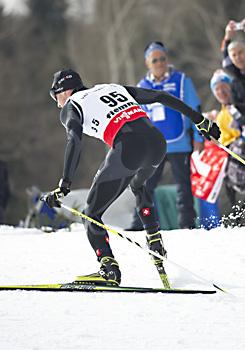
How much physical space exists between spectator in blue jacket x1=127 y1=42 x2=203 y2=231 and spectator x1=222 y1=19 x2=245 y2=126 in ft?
1.56

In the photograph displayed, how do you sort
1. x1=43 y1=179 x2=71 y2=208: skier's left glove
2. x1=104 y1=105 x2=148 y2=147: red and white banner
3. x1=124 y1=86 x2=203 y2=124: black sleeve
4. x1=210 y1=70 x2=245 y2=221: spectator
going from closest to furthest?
1. x1=43 y1=179 x2=71 y2=208: skier's left glove
2. x1=104 y1=105 x2=148 y2=147: red and white banner
3. x1=124 y1=86 x2=203 y2=124: black sleeve
4. x1=210 y1=70 x2=245 y2=221: spectator

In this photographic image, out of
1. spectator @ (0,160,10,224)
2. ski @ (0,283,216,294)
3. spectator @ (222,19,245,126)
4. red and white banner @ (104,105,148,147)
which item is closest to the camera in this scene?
ski @ (0,283,216,294)

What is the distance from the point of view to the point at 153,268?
249 inches

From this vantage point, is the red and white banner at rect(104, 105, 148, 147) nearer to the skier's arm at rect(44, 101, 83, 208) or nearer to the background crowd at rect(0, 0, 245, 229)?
the skier's arm at rect(44, 101, 83, 208)

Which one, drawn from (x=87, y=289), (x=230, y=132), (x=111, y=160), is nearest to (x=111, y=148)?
(x=111, y=160)

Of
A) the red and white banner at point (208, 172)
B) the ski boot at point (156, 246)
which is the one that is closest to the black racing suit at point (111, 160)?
the ski boot at point (156, 246)

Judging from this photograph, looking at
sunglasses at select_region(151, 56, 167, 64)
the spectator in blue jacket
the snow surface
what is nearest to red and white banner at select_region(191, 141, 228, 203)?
the spectator in blue jacket

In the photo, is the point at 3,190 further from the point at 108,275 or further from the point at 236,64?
the point at 108,275

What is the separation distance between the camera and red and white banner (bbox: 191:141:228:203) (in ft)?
28.5

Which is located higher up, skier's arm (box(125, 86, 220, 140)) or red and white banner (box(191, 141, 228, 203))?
skier's arm (box(125, 86, 220, 140))

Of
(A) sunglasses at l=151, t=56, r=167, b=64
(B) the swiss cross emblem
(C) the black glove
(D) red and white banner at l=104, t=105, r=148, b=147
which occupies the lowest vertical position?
(B) the swiss cross emblem

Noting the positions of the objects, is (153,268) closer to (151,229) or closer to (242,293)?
(151,229)

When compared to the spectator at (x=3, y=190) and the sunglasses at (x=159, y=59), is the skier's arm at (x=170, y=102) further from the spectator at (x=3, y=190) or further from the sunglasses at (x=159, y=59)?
the spectator at (x=3, y=190)

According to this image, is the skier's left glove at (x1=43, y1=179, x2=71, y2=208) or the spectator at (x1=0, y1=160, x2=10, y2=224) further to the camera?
the spectator at (x1=0, y1=160, x2=10, y2=224)
